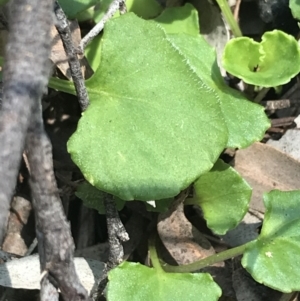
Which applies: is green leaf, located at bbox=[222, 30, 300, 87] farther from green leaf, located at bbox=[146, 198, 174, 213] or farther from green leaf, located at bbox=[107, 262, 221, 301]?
green leaf, located at bbox=[107, 262, 221, 301]

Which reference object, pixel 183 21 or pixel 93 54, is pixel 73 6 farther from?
pixel 183 21

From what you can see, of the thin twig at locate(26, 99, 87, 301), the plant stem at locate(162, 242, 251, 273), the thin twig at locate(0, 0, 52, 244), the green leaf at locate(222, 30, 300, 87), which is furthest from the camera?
the green leaf at locate(222, 30, 300, 87)

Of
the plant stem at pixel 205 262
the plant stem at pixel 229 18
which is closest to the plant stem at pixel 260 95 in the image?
the plant stem at pixel 229 18

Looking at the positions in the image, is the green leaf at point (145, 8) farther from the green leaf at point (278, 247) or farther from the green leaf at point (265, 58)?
the green leaf at point (278, 247)

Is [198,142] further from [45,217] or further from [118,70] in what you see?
[45,217]

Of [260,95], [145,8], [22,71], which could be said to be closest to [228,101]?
[260,95]

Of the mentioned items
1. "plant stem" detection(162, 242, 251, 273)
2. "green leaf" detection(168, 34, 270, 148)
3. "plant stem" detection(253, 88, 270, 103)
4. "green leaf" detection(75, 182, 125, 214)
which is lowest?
"plant stem" detection(162, 242, 251, 273)

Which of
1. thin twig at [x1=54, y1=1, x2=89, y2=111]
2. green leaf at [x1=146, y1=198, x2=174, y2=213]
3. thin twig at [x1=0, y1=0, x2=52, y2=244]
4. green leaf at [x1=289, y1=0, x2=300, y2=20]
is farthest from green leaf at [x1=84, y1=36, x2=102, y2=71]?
thin twig at [x1=0, y1=0, x2=52, y2=244]
